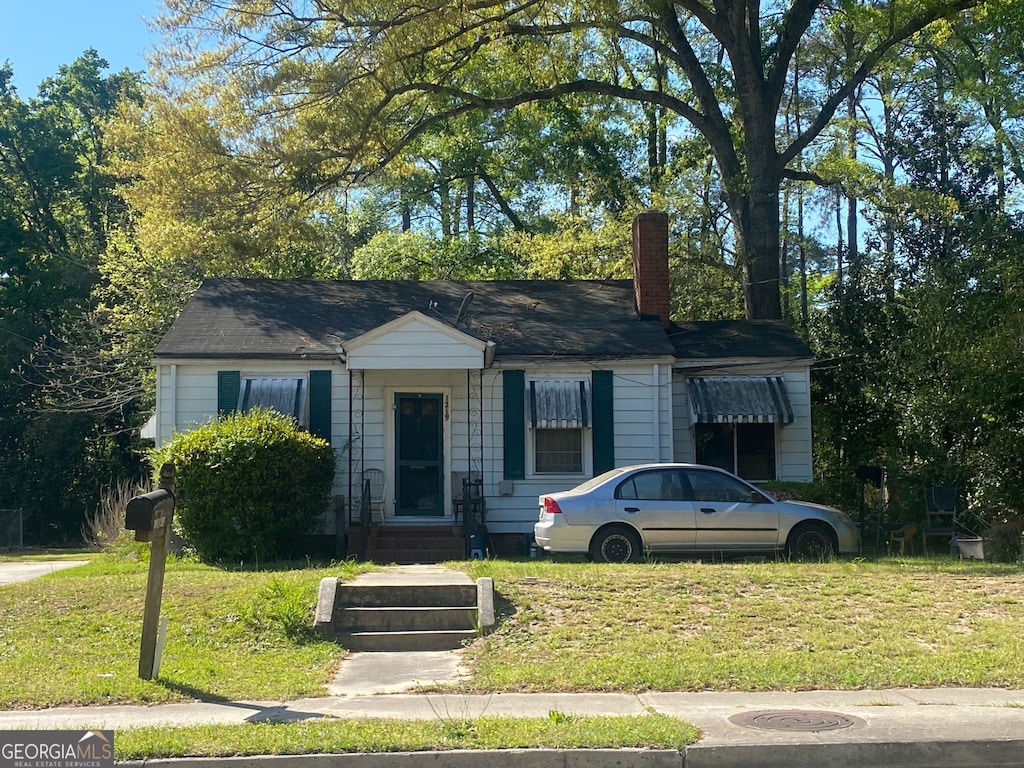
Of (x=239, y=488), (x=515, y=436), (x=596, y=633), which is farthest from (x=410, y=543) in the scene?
(x=596, y=633)

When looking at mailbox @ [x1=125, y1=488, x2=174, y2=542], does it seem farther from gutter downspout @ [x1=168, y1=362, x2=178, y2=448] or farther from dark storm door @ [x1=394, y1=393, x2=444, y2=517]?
dark storm door @ [x1=394, y1=393, x2=444, y2=517]

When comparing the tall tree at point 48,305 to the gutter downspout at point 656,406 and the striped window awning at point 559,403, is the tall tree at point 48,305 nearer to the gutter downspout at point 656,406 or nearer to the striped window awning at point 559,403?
the striped window awning at point 559,403

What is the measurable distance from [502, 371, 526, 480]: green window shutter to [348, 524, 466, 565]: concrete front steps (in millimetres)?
1465

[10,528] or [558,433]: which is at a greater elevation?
[558,433]

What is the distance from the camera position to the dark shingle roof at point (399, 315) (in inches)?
718

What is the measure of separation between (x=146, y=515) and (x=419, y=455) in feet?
32.7

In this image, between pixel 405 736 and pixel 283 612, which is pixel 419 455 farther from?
pixel 405 736

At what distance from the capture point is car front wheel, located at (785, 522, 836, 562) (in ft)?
48.6

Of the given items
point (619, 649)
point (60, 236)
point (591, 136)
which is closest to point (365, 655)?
point (619, 649)

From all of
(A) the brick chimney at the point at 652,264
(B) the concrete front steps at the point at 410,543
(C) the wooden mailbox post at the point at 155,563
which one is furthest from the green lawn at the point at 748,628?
(A) the brick chimney at the point at 652,264

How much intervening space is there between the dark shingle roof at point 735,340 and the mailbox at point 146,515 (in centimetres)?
1182

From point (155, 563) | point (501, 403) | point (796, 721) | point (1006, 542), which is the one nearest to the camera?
point (796, 721)

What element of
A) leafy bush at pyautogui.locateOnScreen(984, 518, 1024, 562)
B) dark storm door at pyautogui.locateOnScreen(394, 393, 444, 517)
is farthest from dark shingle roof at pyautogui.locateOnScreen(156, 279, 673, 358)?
leafy bush at pyautogui.locateOnScreen(984, 518, 1024, 562)

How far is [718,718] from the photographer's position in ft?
24.7
